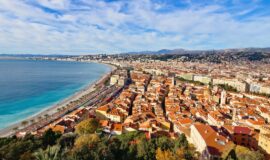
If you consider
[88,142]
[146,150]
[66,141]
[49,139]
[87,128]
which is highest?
[88,142]

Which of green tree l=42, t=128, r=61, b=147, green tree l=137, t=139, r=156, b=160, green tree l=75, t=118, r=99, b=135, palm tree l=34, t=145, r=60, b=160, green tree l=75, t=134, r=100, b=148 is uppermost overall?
palm tree l=34, t=145, r=60, b=160

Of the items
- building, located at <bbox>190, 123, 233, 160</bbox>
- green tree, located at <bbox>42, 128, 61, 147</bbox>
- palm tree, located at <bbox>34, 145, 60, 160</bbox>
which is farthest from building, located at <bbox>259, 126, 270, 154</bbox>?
green tree, located at <bbox>42, 128, 61, 147</bbox>

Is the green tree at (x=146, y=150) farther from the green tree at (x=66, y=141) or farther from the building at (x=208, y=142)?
the green tree at (x=66, y=141)

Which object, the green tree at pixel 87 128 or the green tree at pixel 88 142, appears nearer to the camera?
the green tree at pixel 88 142

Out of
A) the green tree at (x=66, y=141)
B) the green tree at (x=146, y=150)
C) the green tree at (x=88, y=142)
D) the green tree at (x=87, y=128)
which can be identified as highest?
the green tree at (x=88, y=142)

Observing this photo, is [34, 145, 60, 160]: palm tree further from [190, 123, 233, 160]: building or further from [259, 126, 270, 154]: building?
[259, 126, 270, 154]: building

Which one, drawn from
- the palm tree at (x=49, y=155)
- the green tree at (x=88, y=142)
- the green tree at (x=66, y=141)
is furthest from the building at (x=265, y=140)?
the palm tree at (x=49, y=155)

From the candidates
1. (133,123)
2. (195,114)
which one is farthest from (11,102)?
(195,114)

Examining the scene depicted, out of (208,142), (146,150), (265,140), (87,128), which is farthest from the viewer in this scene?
(87,128)

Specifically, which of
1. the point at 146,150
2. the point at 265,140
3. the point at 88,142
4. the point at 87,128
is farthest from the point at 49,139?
the point at 265,140

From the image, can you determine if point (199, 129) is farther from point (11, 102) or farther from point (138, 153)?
point (11, 102)

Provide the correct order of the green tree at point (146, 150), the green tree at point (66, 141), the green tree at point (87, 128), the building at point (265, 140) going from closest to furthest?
the green tree at point (146, 150) < the green tree at point (66, 141) < the building at point (265, 140) < the green tree at point (87, 128)

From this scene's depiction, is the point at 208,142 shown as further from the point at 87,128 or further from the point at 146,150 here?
the point at 87,128

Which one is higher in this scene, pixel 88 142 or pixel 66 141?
pixel 88 142
